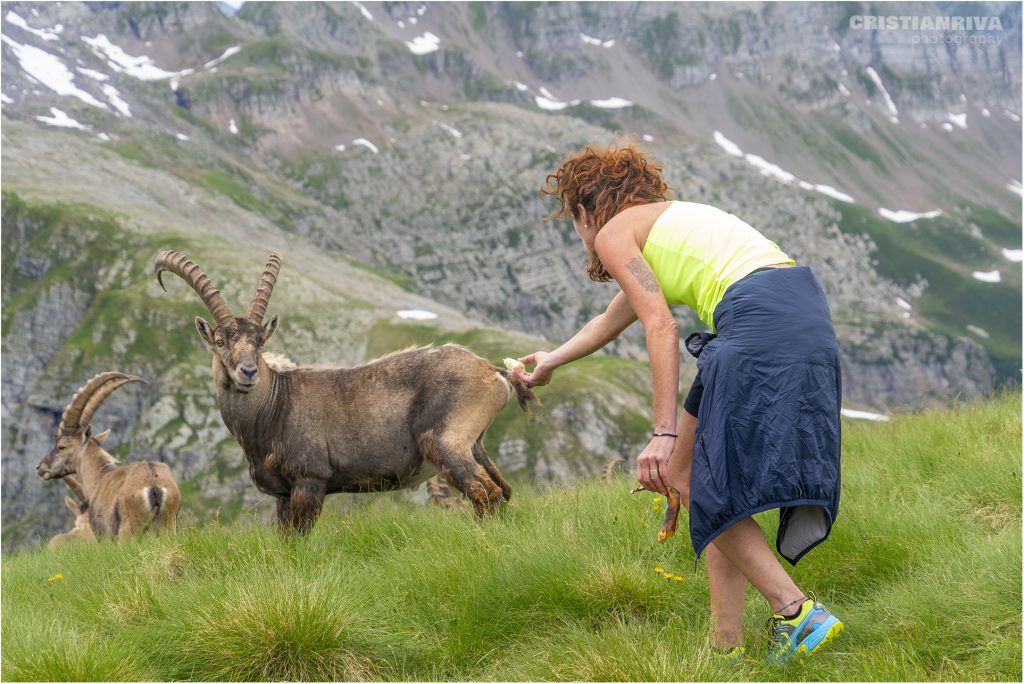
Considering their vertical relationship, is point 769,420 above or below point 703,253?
below

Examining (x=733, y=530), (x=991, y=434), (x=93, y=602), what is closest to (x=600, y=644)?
(x=733, y=530)

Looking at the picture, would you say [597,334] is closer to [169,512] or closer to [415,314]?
[169,512]

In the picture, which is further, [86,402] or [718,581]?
[86,402]

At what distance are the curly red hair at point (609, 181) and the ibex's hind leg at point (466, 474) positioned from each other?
3591 mm

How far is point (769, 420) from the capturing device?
500 centimetres

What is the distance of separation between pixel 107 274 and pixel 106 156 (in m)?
61.8

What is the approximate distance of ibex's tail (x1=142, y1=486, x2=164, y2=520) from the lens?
12680mm

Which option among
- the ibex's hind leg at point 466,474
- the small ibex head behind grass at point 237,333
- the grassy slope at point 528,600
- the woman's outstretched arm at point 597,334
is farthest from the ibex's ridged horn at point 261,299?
the woman's outstretched arm at point 597,334

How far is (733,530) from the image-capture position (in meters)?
5.25

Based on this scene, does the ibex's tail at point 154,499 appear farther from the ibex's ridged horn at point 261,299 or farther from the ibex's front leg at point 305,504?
the ibex's front leg at point 305,504

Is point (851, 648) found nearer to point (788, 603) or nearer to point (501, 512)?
point (788, 603)

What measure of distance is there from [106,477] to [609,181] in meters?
11.0

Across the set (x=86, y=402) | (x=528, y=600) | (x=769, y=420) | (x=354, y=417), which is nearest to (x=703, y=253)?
(x=769, y=420)

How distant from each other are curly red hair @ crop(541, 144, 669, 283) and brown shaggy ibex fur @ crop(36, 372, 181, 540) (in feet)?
27.9
